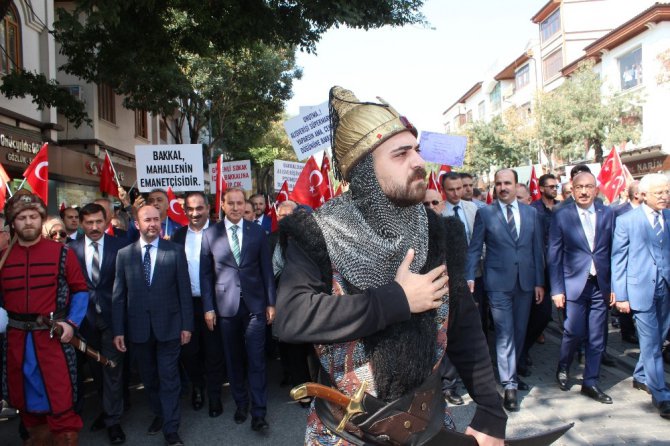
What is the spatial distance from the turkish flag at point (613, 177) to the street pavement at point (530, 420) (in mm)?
4635

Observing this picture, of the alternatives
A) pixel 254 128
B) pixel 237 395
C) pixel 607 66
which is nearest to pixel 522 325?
pixel 237 395

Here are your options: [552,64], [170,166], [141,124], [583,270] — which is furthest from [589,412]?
[552,64]

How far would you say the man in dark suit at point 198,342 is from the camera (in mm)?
5586

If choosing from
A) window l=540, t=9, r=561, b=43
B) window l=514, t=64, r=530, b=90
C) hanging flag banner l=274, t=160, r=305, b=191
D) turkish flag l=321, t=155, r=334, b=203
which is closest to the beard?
turkish flag l=321, t=155, r=334, b=203

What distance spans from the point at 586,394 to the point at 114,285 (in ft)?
15.3

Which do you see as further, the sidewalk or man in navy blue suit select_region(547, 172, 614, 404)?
man in navy blue suit select_region(547, 172, 614, 404)

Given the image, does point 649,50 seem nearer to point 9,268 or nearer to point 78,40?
point 78,40

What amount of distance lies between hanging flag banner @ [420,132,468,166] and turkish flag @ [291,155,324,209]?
233cm

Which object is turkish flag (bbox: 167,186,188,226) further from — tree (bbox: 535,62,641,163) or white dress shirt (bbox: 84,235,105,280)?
tree (bbox: 535,62,641,163)

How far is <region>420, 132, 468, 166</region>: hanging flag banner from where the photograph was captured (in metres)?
10.1

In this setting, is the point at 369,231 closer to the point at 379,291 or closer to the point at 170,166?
the point at 379,291

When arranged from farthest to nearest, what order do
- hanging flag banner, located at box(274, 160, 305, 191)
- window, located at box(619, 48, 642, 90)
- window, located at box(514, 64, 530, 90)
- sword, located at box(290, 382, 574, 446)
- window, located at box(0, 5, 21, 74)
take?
window, located at box(514, 64, 530, 90), window, located at box(619, 48, 642, 90), window, located at box(0, 5, 21, 74), hanging flag banner, located at box(274, 160, 305, 191), sword, located at box(290, 382, 574, 446)

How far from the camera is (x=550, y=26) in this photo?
43.3 m

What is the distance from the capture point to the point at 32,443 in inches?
166
